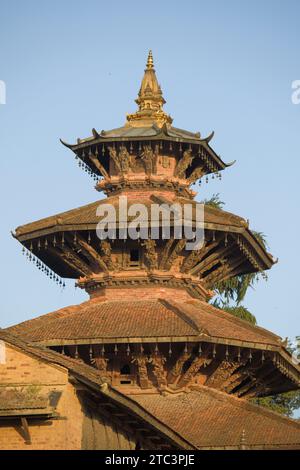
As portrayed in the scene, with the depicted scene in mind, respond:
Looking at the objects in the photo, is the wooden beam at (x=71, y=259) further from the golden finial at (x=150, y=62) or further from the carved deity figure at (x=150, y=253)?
the golden finial at (x=150, y=62)

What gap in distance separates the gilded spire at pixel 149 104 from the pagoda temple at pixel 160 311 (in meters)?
0.05

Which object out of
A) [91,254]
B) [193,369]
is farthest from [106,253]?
[193,369]

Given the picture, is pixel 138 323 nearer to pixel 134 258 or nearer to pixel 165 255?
pixel 165 255

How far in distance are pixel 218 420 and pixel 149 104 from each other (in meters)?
13.6

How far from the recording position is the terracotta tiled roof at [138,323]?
39281 mm

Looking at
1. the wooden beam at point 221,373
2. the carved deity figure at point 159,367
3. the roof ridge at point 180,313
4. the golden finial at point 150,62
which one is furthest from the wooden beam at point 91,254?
the golden finial at point 150,62

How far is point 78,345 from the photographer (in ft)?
130

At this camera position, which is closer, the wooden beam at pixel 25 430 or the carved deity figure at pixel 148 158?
the wooden beam at pixel 25 430

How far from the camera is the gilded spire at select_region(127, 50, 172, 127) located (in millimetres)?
46344

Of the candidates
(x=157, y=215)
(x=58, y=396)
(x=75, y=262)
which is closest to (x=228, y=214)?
(x=157, y=215)
